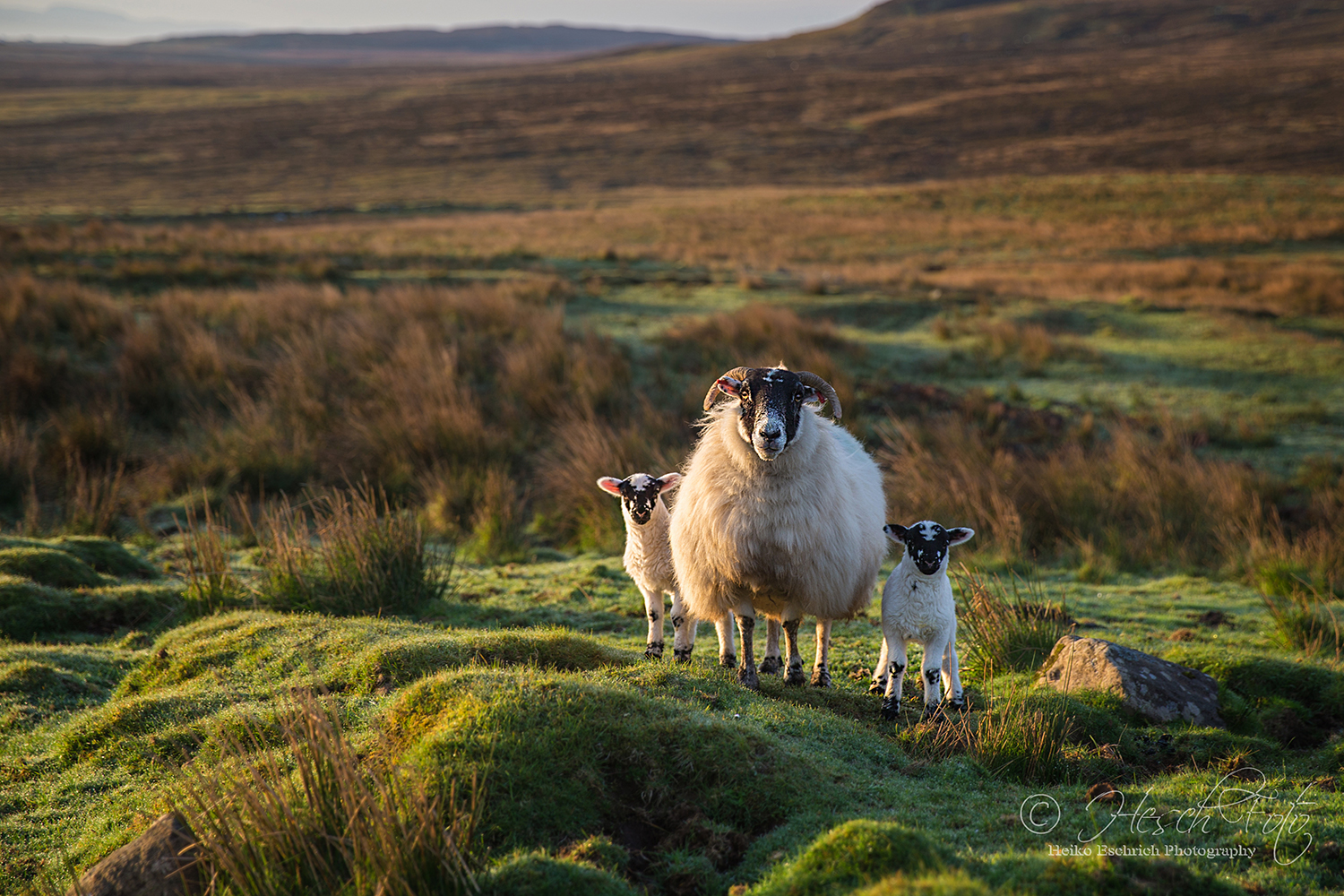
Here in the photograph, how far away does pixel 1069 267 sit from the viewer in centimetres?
2506

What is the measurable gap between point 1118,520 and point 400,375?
924cm

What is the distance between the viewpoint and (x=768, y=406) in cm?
483

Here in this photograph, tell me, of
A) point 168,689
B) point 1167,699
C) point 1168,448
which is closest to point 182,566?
point 168,689

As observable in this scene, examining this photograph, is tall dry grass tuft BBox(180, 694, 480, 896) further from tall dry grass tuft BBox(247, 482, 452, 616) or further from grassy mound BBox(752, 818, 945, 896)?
tall dry grass tuft BBox(247, 482, 452, 616)

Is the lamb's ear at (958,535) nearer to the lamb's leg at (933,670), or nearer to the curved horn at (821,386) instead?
the lamb's leg at (933,670)

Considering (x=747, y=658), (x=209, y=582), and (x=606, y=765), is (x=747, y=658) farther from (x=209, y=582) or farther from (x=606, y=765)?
(x=209, y=582)

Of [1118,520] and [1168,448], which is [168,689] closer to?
[1118,520]

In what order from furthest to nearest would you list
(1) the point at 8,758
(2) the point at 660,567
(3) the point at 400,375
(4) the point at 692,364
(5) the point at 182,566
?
(4) the point at 692,364 < (3) the point at 400,375 < (5) the point at 182,566 < (2) the point at 660,567 < (1) the point at 8,758

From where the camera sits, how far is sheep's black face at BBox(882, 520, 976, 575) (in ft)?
16.6

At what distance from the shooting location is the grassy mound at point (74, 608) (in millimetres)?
6914

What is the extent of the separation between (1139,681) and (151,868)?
16.3ft

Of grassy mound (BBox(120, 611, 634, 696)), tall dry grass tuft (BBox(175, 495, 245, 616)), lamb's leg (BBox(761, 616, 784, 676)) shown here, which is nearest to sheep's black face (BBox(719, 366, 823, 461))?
lamb's leg (BBox(761, 616, 784, 676))

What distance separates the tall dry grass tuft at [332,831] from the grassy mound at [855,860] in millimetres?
1113

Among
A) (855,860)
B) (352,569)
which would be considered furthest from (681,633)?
(352,569)
